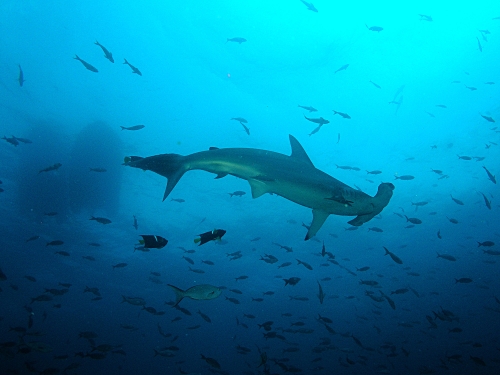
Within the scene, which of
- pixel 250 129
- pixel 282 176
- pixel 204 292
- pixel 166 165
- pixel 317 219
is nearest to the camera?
pixel 282 176

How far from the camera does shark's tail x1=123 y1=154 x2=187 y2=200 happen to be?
448 centimetres

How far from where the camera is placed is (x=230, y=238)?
3120 cm

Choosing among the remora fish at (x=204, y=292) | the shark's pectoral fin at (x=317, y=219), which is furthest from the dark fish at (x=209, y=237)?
the remora fish at (x=204, y=292)

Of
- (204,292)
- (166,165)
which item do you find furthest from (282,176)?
(204,292)

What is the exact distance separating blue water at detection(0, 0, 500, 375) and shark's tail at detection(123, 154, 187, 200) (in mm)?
6750

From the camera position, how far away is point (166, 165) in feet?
15.2

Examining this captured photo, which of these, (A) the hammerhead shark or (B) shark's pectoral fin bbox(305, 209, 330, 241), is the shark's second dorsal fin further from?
(B) shark's pectoral fin bbox(305, 209, 330, 241)

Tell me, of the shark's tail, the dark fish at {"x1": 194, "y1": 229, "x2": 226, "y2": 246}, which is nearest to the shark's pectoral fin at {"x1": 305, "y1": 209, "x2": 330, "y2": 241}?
the dark fish at {"x1": 194, "y1": 229, "x2": 226, "y2": 246}

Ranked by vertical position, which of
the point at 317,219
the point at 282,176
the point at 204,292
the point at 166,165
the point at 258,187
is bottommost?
the point at 204,292

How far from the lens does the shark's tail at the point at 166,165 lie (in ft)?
14.7

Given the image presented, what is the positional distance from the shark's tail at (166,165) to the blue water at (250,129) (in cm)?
675

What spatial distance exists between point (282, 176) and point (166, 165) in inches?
71.8

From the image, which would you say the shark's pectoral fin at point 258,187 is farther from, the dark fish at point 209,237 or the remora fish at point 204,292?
the remora fish at point 204,292

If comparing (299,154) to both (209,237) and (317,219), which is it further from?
(209,237)
